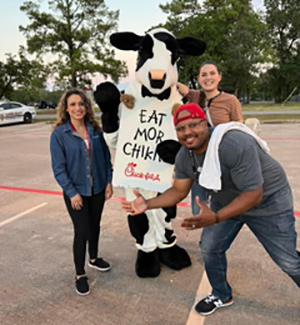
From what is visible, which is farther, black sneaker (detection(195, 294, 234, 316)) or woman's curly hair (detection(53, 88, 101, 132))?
woman's curly hair (detection(53, 88, 101, 132))

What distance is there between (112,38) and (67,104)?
2.64 ft

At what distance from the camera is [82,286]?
2656 mm

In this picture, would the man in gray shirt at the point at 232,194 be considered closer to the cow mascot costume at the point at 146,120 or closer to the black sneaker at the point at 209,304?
the black sneaker at the point at 209,304

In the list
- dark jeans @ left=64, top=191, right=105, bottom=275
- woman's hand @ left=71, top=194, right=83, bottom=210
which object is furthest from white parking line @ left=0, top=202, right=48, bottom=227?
woman's hand @ left=71, top=194, right=83, bottom=210

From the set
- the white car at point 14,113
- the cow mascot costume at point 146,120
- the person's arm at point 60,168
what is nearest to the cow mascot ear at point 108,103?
the cow mascot costume at point 146,120

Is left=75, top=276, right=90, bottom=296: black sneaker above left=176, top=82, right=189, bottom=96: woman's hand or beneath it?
beneath

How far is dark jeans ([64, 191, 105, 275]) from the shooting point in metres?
2.64

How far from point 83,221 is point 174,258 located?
3.09 ft

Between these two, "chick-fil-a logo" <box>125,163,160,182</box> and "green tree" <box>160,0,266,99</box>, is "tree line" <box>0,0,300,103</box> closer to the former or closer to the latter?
"green tree" <box>160,0,266,99</box>

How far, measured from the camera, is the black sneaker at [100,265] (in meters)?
3.01

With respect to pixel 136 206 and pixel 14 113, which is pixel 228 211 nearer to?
pixel 136 206

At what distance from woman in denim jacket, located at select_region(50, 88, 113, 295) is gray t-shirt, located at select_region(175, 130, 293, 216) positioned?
32.9 inches

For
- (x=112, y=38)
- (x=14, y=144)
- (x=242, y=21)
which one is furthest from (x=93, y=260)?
(x=242, y=21)

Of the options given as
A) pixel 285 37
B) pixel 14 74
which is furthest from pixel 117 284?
pixel 285 37
